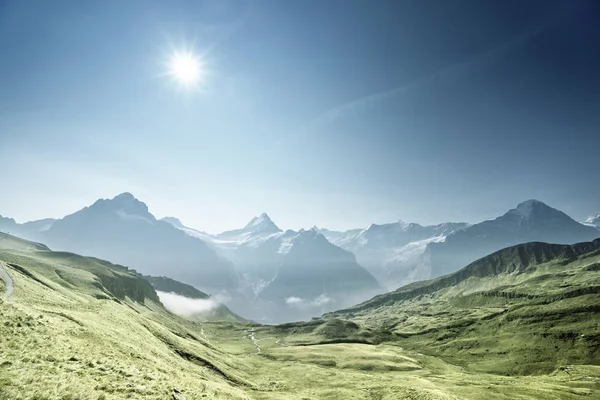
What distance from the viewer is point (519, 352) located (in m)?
168

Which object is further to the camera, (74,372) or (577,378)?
(577,378)

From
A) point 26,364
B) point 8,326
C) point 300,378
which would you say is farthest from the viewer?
point 300,378

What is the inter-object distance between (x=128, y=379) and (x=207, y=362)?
57803mm

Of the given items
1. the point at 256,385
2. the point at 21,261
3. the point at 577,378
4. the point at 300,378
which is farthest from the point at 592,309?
the point at 21,261

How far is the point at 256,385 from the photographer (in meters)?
81.4

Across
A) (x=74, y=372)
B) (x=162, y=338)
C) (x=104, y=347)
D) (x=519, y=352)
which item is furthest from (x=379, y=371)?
(x=74, y=372)

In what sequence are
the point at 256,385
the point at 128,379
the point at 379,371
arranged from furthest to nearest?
the point at 379,371 < the point at 256,385 < the point at 128,379

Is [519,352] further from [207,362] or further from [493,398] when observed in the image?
[207,362]

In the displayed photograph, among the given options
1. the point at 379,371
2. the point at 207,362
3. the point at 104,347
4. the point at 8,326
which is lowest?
the point at 379,371

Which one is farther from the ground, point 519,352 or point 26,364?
point 26,364

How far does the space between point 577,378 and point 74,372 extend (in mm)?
146146

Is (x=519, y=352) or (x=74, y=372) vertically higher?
(x=74, y=372)

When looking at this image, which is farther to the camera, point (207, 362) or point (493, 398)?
→ point (207, 362)

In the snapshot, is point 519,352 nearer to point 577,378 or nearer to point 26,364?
point 577,378
